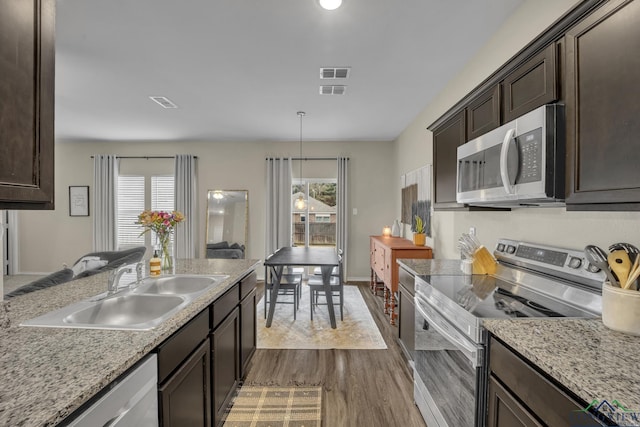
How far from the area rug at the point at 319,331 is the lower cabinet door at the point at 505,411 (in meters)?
1.87

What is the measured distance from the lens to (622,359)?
0.89 m

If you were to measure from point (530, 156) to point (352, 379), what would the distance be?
206 cm

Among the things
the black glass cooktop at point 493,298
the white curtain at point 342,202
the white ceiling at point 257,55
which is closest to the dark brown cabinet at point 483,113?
the white ceiling at point 257,55

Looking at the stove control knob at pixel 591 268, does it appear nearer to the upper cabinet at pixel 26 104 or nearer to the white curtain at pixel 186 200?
the upper cabinet at pixel 26 104

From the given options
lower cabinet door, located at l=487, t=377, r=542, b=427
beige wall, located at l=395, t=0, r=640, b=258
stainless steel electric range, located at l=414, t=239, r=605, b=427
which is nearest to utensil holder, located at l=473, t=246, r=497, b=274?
stainless steel electric range, located at l=414, t=239, r=605, b=427

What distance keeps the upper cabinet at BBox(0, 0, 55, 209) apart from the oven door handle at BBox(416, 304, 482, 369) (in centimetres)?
171

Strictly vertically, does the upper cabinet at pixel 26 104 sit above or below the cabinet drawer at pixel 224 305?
above

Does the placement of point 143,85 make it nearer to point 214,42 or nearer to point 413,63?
point 214,42

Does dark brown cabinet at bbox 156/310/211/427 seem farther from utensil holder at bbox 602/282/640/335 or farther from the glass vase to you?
utensil holder at bbox 602/282/640/335

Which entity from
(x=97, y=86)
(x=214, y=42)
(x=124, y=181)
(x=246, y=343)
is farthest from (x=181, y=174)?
(x=246, y=343)

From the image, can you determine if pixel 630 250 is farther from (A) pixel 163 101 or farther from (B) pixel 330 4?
(A) pixel 163 101

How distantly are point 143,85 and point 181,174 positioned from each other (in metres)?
2.60

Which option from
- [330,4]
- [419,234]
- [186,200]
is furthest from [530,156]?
[186,200]

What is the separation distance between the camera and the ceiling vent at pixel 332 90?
3.27 metres
